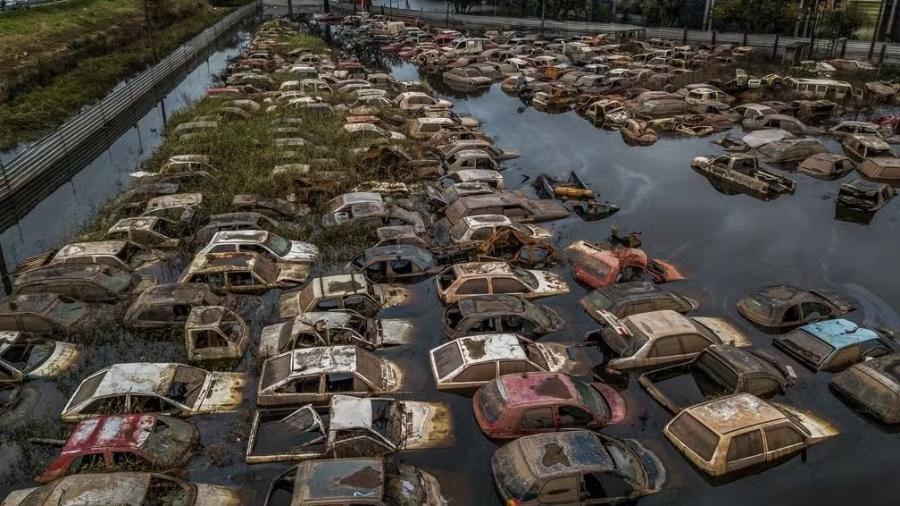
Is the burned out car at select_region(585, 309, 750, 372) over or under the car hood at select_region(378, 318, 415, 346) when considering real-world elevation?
over

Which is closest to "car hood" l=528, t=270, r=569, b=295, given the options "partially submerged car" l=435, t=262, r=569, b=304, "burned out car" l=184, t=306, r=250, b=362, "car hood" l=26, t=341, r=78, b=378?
"partially submerged car" l=435, t=262, r=569, b=304

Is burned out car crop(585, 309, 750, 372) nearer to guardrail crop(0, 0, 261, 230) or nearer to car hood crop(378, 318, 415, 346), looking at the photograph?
car hood crop(378, 318, 415, 346)

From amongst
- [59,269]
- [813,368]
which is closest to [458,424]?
[813,368]

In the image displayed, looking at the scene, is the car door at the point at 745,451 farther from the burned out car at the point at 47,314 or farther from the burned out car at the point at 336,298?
the burned out car at the point at 47,314

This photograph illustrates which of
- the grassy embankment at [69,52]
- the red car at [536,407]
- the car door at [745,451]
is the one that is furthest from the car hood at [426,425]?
the grassy embankment at [69,52]

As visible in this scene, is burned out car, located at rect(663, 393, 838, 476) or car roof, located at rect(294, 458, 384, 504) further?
burned out car, located at rect(663, 393, 838, 476)

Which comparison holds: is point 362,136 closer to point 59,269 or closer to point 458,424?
point 59,269
